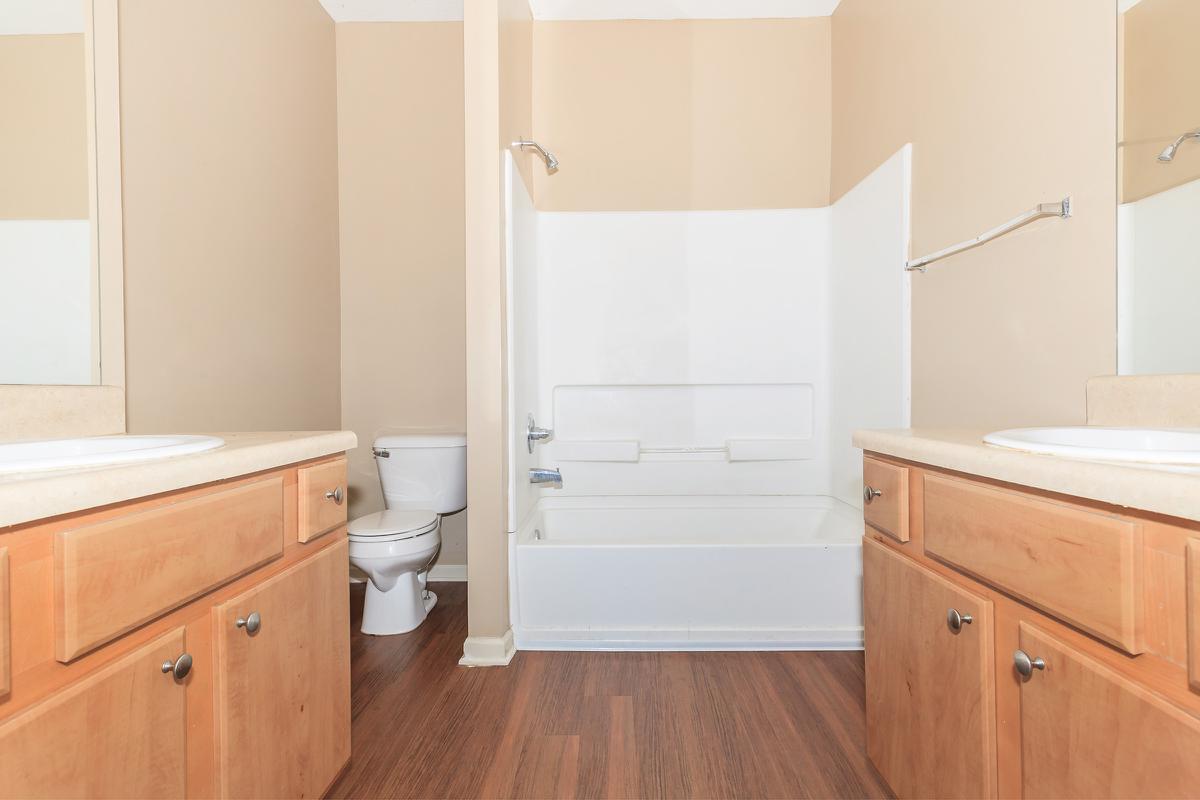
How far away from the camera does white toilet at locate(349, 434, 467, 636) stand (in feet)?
6.78

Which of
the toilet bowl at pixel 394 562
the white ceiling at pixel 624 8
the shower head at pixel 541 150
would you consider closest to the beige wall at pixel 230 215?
the white ceiling at pixel 624 8

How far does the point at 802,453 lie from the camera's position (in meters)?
2.63

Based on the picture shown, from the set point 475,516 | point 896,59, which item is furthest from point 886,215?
point 475,516

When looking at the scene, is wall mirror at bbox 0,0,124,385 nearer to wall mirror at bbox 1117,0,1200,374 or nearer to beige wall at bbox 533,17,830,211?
beige wall at bbox 533,17,830,211

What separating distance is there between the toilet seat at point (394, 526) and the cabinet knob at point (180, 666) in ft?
3.92

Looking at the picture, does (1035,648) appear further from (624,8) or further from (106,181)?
(624,8)

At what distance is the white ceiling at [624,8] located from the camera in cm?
260

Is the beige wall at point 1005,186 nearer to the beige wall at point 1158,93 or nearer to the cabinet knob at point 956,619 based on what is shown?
the beige wall at point 1158,93

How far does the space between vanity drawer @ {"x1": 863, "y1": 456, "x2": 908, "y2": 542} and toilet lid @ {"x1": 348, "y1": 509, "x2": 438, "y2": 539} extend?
1.59 m

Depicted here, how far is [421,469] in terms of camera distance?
2443 millimetres

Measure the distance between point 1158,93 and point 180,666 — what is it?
2.04m

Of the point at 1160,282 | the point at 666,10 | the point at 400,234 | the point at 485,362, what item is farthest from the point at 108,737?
the point at 666,10

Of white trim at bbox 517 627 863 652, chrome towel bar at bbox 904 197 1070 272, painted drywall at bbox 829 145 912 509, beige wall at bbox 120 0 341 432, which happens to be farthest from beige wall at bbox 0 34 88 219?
painted drywall at bbox 829 145 912 509

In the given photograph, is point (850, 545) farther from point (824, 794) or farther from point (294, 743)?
point (294, 743)
